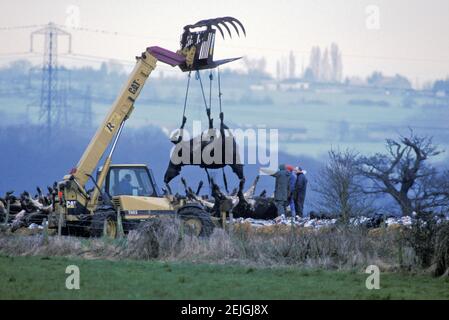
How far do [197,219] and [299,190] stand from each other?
732 cm

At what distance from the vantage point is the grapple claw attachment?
110ft

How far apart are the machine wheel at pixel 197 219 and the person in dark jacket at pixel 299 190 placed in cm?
646

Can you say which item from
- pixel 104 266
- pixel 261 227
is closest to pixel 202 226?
pixel 261 227

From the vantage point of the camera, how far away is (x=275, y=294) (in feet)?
67.9

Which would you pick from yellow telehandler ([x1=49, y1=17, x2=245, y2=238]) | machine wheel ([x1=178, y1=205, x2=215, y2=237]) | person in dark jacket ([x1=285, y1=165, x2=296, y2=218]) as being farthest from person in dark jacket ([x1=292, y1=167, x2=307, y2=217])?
machine wheel ([x1=178, y1=205, x2=215, y2=237])

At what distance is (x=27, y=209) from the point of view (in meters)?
39.5

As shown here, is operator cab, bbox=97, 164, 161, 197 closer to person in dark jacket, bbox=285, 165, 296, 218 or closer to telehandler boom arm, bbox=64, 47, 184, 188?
telehandler boom arm, bbox=64, 47, 184, 188

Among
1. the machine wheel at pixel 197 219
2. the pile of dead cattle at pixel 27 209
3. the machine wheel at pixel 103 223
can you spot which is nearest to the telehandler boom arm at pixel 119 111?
the pile of dead cattle at pixel 27 209

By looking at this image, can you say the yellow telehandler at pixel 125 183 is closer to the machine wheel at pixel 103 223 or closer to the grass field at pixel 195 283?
the machine wheel at pixel 103 223

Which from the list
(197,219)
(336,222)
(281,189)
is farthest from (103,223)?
(281,189)

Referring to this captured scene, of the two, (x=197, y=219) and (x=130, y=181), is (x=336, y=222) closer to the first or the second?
(x=197, y=219)

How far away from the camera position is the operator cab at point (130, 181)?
1366 inches

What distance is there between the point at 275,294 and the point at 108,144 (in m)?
15.8
